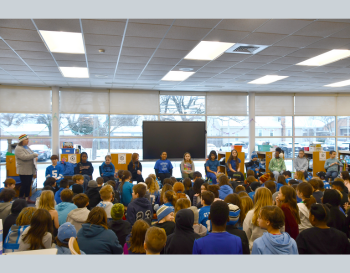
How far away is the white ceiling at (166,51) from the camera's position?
12.2 ft

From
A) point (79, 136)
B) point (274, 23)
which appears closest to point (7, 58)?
point (79, 136)

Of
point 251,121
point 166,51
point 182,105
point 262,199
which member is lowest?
point 262,199

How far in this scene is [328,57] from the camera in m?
5.64

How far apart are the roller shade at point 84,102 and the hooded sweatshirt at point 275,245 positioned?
8.19 meters

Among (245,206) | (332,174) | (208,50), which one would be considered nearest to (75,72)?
(208,50)

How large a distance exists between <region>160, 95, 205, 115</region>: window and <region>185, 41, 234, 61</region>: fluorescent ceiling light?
4308 mm

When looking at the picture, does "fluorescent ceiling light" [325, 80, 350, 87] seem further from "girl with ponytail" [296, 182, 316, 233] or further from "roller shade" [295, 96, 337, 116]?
"girl with ponytail" [296, 182, 316, 233]

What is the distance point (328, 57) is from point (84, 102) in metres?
7.37

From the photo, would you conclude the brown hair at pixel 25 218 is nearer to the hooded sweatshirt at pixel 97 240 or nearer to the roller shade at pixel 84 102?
the hooded sweatshirt at pixel 97 240

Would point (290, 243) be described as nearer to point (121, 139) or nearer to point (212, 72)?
point (212, 72)

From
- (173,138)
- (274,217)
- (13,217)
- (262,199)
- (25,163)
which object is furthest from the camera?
(173,138)

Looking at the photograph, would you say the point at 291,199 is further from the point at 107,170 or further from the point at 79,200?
the point at 107,170

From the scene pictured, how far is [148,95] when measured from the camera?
949cm

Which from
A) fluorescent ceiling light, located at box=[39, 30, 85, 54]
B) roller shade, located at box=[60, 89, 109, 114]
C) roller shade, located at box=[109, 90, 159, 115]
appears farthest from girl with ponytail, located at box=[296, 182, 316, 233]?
roller shade, located at box=[60, 89, 109, 114]
